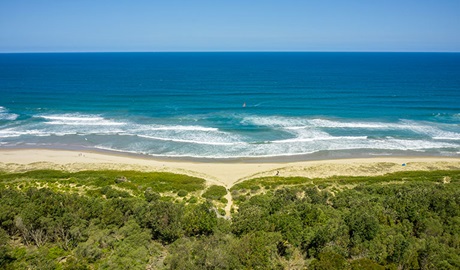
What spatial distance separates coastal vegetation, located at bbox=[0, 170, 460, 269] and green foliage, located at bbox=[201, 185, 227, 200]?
1.80m

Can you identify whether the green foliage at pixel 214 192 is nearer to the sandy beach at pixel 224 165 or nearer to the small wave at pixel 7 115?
the sandy beach at pixel 224 165

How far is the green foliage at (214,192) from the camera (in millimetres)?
28047

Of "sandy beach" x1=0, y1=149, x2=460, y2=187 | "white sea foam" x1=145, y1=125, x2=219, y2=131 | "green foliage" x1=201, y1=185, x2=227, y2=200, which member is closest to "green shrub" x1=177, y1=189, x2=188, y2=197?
"green foliage" x1=201, y1=185, x2=227, y2=200

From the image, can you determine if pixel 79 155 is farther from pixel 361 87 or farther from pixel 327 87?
pixel 361 87

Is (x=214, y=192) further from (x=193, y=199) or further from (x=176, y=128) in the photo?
(x=176, y=128)

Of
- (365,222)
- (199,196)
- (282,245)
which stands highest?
(365,222)

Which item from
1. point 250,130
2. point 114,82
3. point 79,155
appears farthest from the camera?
point 114,82

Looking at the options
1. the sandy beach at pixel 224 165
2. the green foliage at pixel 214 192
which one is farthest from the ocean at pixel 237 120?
the green foliage at pixel 214 192

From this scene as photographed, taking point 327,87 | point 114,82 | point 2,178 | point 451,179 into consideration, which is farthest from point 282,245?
point 114,82

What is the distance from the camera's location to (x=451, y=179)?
32000 mm

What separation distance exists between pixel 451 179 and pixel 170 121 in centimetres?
4296

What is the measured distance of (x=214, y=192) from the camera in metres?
29.2

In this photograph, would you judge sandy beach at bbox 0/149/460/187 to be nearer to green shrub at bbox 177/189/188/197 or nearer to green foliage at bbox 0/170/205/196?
green foliage at bbox 0/170/205/196

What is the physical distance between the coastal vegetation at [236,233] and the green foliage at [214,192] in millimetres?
1800
